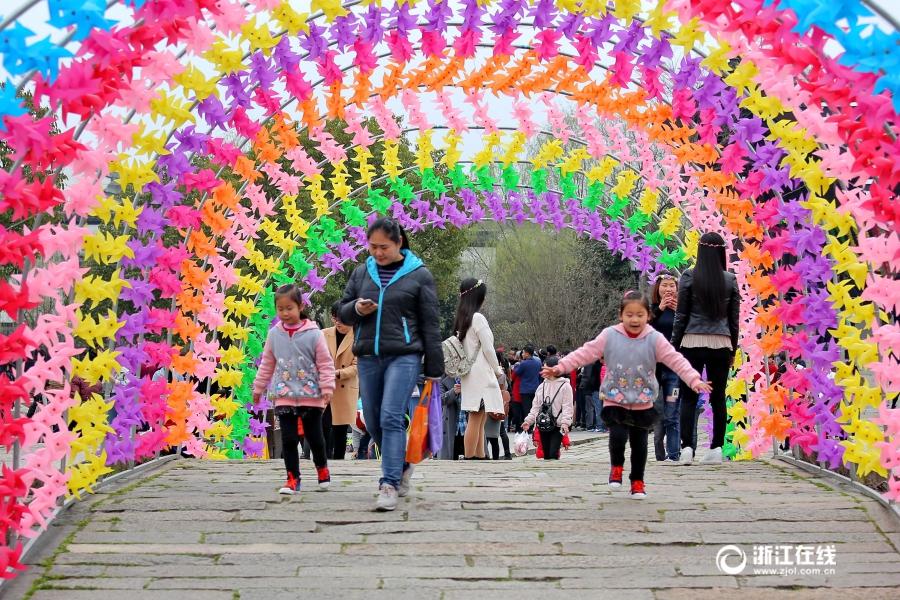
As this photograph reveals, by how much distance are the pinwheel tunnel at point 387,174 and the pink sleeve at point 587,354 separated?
1.35 m

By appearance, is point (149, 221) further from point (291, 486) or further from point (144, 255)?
point (291, 486)

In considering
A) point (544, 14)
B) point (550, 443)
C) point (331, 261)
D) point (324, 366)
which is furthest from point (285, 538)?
point (331, 261)

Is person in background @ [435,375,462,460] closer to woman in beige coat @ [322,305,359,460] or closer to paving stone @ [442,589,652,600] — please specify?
woman in beige coat @ [322,305,359,460]

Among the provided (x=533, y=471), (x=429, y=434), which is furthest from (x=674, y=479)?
(x=429, y=434)

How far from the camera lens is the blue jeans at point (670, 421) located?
9.30 metres

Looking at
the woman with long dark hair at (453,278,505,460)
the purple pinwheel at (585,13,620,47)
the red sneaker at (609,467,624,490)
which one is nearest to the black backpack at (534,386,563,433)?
the woman with long dark hair at (453,278,505,460)

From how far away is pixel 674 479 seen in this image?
23.9 feet

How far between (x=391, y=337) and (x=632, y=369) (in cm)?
146

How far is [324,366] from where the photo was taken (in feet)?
21.9

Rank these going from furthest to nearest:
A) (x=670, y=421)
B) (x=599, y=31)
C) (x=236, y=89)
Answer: (x=670, y=421)
(x=599, y=31)
(x=236, y=89)

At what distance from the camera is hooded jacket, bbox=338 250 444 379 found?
5992mm

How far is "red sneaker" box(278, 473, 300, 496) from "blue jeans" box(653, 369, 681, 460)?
395cm

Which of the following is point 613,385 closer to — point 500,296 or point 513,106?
point 513,106

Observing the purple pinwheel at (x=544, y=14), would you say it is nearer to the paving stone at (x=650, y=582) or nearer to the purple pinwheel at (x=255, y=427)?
the paving stone at (x=650, y=582)
